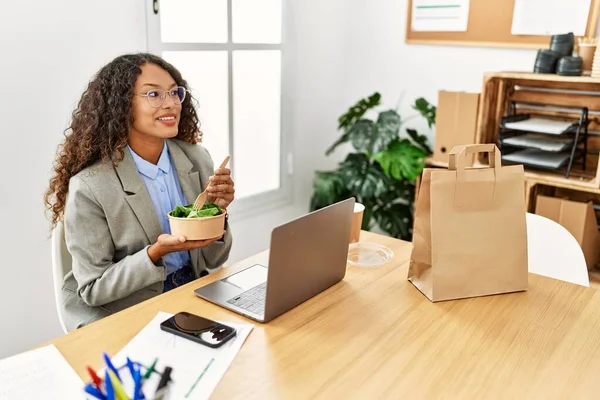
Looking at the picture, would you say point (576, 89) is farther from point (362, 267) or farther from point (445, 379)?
point (445, 379)

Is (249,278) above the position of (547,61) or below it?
below

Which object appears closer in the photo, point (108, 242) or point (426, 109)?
point (108, 242)

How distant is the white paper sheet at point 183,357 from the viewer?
0.90 metres

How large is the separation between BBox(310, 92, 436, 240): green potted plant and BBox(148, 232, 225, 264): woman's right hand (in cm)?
156

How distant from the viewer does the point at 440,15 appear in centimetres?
284

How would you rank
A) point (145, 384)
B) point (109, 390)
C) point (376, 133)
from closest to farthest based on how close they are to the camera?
point (109, 390) → point (145, 384) → point (376, 133)

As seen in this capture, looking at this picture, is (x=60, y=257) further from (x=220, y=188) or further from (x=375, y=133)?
(x=375, y=133)

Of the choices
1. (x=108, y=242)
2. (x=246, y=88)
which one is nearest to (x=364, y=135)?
(x=246, y=88)

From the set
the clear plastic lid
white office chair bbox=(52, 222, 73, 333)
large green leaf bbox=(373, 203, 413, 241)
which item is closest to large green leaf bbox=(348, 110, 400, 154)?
large green leaf bbox=(373, 203, 413, 241)

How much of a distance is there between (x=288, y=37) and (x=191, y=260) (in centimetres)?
181

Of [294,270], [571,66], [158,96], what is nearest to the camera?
[294,270]

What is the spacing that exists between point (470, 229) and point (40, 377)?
93cm

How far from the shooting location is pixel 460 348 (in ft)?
3.47

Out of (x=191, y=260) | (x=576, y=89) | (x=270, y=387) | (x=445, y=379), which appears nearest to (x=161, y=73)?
(x=191, y=260)
